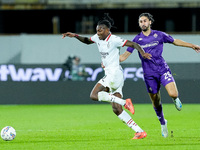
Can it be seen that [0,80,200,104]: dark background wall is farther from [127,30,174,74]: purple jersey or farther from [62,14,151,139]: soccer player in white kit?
[62,14,151,139]: soccer player in white kit

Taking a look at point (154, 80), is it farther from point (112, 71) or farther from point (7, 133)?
point (7, 133)

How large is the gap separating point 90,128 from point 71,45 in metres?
11.9

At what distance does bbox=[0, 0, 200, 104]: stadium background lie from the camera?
863 inches

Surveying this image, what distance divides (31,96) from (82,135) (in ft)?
34.3

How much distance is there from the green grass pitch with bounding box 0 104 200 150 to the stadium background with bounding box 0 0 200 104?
2.47 feet

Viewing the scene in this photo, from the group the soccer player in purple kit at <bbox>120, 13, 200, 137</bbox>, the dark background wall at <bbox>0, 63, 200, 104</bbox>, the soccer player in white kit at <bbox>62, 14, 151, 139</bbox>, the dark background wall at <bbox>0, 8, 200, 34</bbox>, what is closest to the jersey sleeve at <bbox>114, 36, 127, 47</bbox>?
the soccer player in white kit at <bbox>62, 14, 151, 139</bbox>

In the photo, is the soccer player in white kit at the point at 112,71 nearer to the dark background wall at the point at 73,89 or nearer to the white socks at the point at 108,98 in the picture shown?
the white socks at the point at 108,98

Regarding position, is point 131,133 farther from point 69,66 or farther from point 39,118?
point 69,66

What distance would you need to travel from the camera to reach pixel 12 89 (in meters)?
21.9

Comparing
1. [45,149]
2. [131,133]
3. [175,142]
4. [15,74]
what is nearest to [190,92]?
[15,74]

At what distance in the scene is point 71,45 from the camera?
25.0 meters

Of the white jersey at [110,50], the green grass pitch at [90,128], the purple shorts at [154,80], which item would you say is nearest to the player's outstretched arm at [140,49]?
the white jersey at [110,50]

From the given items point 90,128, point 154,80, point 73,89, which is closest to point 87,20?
point 73,89

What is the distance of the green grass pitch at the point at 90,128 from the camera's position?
10039 millimetres
